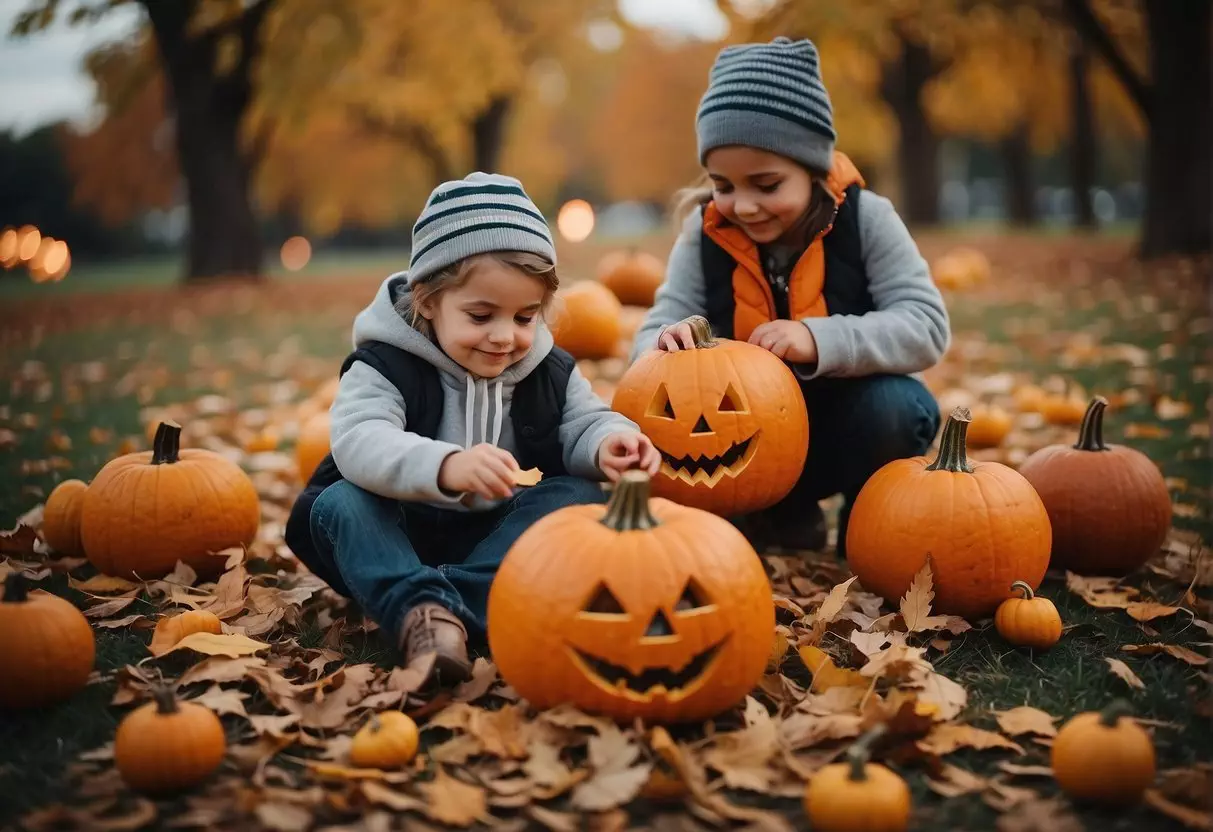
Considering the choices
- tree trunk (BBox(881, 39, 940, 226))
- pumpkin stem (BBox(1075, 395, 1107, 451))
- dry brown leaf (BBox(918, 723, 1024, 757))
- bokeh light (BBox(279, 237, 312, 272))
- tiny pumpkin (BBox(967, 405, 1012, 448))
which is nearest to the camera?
dry brown leaf (BBox(918, 723, 1024, 757))

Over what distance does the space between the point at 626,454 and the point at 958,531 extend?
94 centimetres

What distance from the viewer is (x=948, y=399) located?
5.64 metres

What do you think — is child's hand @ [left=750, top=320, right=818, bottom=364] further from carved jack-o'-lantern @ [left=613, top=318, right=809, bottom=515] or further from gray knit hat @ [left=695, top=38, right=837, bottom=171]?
gray knit hat @ [left=695, top=38, right=837, bottom=171]

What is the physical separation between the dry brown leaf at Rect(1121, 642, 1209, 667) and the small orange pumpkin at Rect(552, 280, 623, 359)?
3.83 metres

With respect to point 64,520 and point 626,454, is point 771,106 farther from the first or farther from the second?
point 64,520

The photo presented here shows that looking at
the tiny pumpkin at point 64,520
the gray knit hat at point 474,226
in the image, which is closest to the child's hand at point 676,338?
the gray knit hat at point 474,226

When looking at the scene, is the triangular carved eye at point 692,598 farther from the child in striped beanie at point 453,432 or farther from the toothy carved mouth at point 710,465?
the toothy carved mouth at point 710,465

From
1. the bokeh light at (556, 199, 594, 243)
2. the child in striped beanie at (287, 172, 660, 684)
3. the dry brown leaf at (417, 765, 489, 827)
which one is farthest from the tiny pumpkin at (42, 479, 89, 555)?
the bokeh light at (556, 199, 594, 243)

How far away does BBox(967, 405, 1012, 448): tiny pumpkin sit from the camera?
462 cm

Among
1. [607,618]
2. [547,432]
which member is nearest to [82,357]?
[547,432]

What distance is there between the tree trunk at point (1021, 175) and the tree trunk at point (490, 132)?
45.7 ft

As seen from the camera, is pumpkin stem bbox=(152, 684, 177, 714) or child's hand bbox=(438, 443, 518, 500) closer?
pumpkin stem bbox=(152, 684, 177, 714)

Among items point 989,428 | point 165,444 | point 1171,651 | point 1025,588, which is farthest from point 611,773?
point 989,428

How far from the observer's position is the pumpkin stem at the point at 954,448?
9.25 feet
